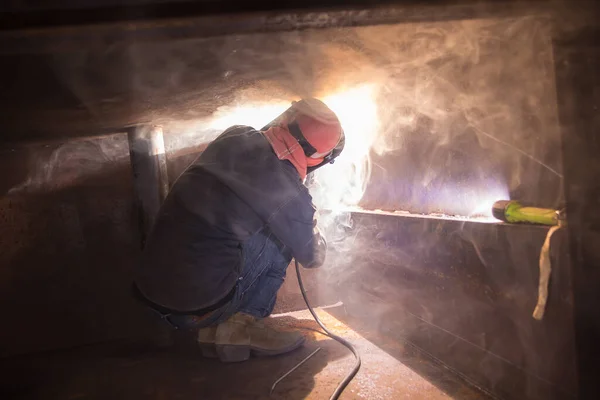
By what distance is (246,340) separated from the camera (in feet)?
7.36

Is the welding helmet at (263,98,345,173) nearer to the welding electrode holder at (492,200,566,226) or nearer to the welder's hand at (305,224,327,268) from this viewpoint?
the welder's hand at (305,224,327,268)

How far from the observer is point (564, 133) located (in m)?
1.24

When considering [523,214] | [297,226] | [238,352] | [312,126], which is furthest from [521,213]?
[238,352]

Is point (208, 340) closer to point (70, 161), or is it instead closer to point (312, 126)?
point (312, 126)

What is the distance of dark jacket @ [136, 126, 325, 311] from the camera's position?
198 centimetres

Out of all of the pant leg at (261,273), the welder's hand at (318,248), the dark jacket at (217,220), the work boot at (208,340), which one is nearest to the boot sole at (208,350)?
the work boot at (208,340)

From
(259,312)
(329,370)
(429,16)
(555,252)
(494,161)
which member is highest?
(429,16)

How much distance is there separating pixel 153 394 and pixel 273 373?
1.93ft

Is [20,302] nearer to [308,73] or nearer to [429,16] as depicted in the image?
[308,73]

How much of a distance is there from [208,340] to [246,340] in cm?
25

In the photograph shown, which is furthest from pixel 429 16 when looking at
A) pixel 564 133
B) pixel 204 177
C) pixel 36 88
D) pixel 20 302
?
pixel 20 302

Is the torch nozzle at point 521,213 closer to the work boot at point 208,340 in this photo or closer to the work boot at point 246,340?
the work boot at point 246,340

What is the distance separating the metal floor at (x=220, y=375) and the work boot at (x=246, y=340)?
0.05 m

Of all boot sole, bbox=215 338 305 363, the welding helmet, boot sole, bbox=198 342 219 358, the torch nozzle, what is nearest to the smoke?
the welding helmet
